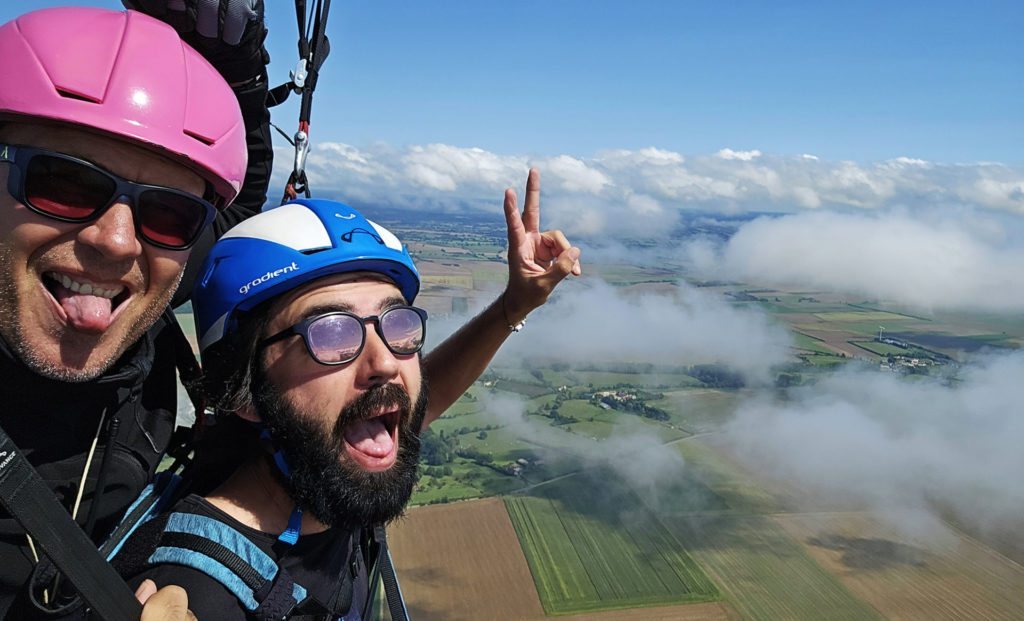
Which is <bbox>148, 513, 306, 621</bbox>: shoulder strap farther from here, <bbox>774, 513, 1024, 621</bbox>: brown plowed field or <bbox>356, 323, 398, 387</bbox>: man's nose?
<bbox>774, 513, 1024, 621</bbox>: brown plowed field

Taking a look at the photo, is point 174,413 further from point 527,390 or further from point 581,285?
point 581,285

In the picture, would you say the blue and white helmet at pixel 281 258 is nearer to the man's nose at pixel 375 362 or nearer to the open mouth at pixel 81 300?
the man's nose at pixel 375 362

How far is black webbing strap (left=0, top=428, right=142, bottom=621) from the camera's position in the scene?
107cm

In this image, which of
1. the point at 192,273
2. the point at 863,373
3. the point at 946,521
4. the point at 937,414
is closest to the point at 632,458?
the point at 946,521

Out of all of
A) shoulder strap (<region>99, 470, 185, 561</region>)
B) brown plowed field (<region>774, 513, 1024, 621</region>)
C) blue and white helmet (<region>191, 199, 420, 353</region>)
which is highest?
blue and white helmet (<region>191, 199, 420, 353</region>)

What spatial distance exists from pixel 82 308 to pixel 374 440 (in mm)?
903

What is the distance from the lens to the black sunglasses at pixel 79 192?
4.72ft

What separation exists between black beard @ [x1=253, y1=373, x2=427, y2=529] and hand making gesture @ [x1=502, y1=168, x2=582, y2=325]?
3.22ft

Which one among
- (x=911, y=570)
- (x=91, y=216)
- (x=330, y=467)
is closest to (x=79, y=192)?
(x=91, y=216)

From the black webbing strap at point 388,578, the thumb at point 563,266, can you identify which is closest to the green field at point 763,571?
the black webbing strap at point 388,578

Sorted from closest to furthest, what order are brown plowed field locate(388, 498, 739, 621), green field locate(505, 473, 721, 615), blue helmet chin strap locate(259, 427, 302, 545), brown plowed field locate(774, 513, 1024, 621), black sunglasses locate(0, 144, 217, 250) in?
black sunglasses locate(0, 144, 217, 250) → blue helmet chin strap locate(259, 427, 302, 545) → brown plowed field locate(388, 498, 739, 621) → green field locate(505, 473, 721, 615) → brown plowed field locate(774, 513, 1024, 621)

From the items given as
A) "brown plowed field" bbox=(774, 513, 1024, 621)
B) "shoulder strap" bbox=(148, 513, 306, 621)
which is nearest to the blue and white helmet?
"shoulder strap" bbox=(148, 513, 306, 621)

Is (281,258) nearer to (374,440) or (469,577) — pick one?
(374,440)

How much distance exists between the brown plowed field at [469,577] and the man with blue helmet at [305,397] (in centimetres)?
1926
